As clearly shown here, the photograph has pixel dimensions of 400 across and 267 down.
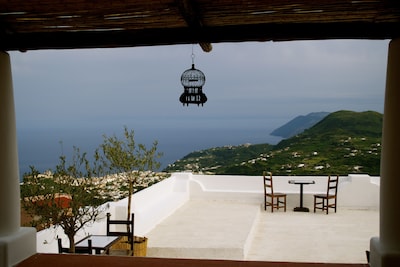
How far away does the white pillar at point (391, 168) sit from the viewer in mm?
3129

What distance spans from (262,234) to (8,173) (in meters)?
6.16

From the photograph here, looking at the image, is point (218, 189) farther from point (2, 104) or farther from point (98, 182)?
point (2, 104)

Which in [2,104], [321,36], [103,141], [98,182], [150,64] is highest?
[150,64]

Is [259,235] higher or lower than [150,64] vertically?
lower

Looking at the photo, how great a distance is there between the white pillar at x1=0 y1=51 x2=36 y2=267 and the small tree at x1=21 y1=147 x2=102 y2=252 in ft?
5.54

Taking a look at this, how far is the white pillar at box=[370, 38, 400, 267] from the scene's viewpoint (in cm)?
313

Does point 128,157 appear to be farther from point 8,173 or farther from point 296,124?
point 296,124

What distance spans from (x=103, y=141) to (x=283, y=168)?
12.1 metres

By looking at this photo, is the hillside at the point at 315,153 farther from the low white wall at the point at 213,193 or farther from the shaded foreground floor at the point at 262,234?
the shaded foreground floor at the point at 262,234

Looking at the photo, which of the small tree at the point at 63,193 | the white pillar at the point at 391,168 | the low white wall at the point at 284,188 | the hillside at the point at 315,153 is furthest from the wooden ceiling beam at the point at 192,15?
the hillside at the point at 315,153

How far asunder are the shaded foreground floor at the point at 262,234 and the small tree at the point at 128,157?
1.25 metres

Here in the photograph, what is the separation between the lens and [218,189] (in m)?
13.1

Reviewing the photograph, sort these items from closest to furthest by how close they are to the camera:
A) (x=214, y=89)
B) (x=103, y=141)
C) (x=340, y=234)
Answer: (x=103, y=141)
(x=340, y=234)
(x=214, y=89)

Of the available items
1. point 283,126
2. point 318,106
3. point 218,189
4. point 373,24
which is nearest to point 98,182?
point 373,24
